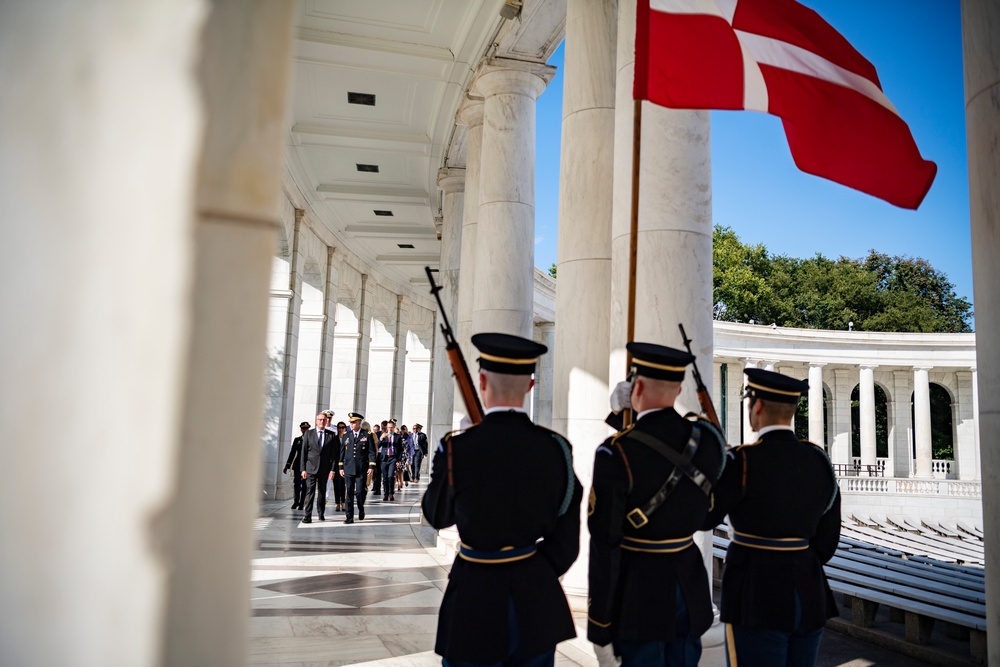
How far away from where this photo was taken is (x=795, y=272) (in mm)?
118000

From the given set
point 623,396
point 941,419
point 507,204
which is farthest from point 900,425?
point 623,396

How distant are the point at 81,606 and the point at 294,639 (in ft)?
39.1

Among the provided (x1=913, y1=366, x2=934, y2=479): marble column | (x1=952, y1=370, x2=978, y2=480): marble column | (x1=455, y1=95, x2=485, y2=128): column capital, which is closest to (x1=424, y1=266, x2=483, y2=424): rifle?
(x1=455, y1=95, x2=485, y2=128): column capital

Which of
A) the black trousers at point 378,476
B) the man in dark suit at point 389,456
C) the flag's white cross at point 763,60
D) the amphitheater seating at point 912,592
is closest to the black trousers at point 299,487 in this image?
the man in dark suit at point 389,456

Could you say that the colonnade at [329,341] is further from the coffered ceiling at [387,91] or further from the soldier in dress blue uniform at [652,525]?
the soldier in dress blue uniform at [652,525]

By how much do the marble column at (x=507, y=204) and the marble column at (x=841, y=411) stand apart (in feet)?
234

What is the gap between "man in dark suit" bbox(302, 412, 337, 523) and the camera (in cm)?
A: 2926

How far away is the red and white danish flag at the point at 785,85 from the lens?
379 inches

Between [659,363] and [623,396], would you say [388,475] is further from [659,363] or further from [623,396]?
[659,363]

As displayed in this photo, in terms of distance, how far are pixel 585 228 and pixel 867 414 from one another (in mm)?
70020

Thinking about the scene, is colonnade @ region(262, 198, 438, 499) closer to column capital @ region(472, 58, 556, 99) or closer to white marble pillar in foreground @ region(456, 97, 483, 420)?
white marble pillar in foreground @ region(456, 97, 483, 420)

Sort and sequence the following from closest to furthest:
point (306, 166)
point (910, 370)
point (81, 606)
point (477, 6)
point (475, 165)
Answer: point (81, 606)
point (477, 6)
point (475, 165)
point (306, 166)
point (910, 370)

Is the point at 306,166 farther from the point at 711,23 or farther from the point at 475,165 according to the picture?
the point at 711,23

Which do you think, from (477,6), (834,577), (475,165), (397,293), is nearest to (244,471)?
(834,577)
